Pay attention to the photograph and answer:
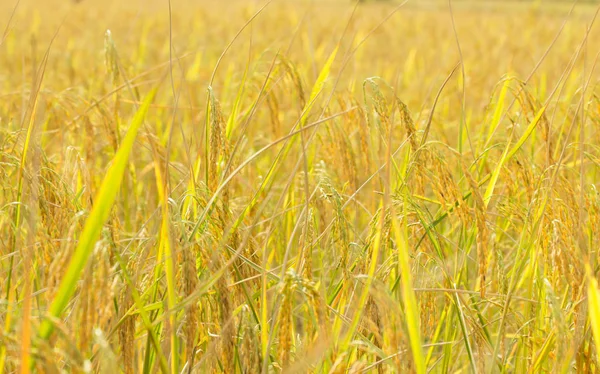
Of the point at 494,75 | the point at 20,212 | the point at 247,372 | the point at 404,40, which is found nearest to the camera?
the point at 247,372

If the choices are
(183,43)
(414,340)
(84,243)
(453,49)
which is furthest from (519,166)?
(183,43)

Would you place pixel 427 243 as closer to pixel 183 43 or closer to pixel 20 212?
pixel 20 212

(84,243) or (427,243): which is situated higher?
(84,243)

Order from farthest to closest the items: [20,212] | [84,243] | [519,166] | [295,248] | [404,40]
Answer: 1. [404,40]
2. [295,248]
3. [519,166]
4. [20,212]
5. [84,243]

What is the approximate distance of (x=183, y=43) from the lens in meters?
4.47

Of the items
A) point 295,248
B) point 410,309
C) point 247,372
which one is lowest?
point 295,248

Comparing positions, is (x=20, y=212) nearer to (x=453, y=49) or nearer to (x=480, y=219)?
(x=480, y=219)

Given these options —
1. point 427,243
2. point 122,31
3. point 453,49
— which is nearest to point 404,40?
point 453,49

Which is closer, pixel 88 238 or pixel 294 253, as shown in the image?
pixel 88 238

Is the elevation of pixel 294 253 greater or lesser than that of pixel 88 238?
lesser

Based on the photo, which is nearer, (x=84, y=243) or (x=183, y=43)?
(x=84, y=243)

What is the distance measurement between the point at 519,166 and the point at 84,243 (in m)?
0.71

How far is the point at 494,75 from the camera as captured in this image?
11.4ft

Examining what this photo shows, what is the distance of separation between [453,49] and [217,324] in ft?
12.6
